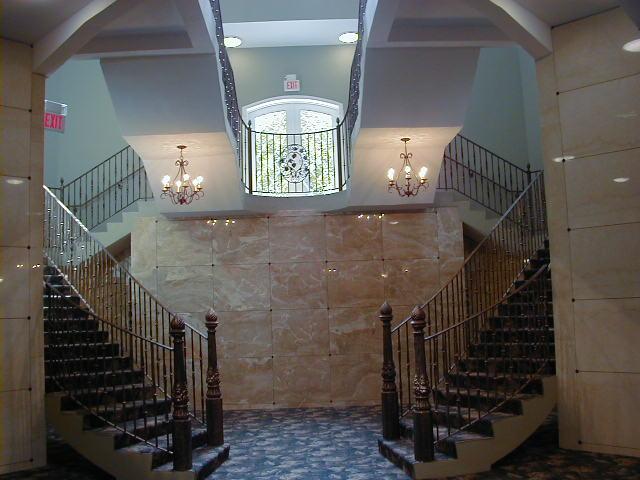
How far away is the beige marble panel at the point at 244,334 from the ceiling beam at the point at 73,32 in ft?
15.8

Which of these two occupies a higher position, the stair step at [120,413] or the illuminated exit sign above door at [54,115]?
the illuminated exit sign above door at [54,115]

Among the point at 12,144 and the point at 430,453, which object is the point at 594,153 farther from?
the point at 12,144

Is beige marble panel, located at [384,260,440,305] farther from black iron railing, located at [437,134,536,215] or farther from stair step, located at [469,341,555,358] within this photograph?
stair step, located at [469,341,555,358]

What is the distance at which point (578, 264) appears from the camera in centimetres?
614

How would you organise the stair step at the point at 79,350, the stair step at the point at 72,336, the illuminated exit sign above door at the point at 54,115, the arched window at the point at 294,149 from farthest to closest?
the arched window at the point at 294,149
the illuminated exit sign above door at the point at 54,115
the stair step at the point at 72,336
the stair step at the point at 79,350

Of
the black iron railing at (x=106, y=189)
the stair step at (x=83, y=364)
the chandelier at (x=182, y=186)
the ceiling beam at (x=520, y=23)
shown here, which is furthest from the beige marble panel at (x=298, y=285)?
the ceiling beam at (x=520, y=23)

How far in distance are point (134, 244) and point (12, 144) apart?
4192 mm

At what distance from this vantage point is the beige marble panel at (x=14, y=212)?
5.99 m

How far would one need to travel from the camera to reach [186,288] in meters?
10.1

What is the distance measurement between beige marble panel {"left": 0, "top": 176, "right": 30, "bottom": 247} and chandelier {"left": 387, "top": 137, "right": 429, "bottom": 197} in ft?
15.7

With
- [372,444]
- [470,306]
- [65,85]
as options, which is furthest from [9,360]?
[65,85]

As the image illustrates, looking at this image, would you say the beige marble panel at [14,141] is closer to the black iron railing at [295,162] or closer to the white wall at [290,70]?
the black iron railing at [295,162]

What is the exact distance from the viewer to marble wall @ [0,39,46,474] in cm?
589

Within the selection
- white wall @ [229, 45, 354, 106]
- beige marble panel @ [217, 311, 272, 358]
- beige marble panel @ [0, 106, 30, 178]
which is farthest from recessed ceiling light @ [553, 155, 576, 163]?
white wall @ [229, 45, 354, 106]
